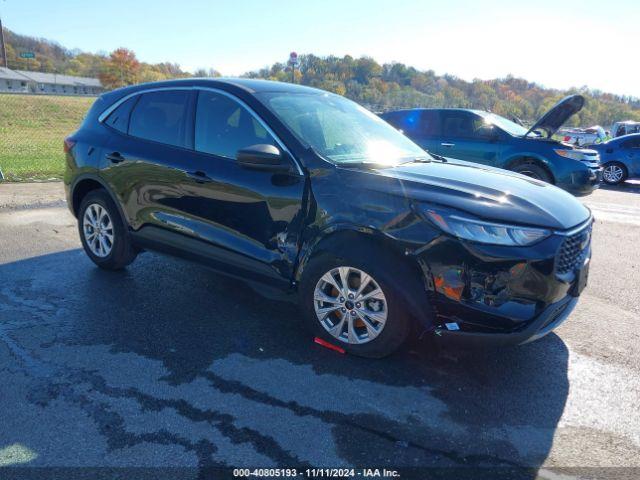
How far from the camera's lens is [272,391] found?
9.91 ft

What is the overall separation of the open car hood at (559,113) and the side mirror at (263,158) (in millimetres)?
6167

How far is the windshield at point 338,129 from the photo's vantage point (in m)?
3.70

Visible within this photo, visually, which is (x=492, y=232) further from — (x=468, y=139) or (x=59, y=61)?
(x=59, y=61)

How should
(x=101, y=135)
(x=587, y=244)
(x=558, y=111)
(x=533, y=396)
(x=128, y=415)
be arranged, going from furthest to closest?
(x=558, y=111) → (x=101, y=135) → (x=587, y=244) → (x=533, y=396) → (x=128, y=415)

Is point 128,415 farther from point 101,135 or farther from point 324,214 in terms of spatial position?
point 101,135

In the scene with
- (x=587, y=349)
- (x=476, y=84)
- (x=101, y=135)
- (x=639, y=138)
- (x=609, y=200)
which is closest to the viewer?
(x=587, y=349)

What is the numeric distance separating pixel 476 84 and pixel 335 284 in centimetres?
6844

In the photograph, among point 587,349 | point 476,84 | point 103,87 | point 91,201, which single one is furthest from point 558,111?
point 103,87

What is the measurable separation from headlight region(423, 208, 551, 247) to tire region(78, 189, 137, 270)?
315 centimetres

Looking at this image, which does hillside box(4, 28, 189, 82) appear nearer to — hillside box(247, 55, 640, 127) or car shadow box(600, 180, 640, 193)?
hillside box(247, 55, 640, 127)

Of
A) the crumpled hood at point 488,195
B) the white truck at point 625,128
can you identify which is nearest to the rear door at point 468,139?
the crumpled hood at point 488,195

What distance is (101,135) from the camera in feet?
15.8

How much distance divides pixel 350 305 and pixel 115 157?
2.72 meters

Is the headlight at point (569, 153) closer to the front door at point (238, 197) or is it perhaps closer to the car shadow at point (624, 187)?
the car shadow at point (624, 187)
